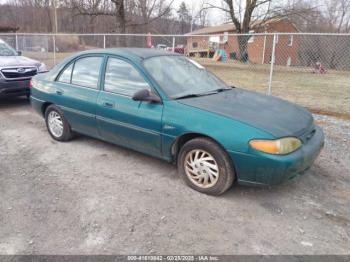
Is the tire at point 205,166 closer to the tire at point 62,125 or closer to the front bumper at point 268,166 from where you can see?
the front bumper at point 268,166

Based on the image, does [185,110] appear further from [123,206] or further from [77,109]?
[77,109]

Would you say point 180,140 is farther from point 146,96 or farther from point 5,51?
point 5,51

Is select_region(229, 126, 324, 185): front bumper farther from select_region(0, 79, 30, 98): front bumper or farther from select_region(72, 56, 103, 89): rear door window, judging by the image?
select_region(0, 79, 30, 98): front bumper

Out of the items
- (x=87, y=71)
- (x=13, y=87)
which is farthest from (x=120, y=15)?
(x=87, y=71)

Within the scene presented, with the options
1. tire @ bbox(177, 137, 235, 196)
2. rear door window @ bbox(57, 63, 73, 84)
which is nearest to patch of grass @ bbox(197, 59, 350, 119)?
tire @ bbox(177, 137, 235, 196)

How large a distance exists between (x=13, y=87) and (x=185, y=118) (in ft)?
17.9

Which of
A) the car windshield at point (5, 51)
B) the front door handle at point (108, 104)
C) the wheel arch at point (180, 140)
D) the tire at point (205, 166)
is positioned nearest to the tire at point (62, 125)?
the front door handle at point (108, 104)

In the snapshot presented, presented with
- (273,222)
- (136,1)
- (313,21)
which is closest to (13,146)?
(273,222)

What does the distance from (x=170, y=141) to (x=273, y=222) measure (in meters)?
1.41

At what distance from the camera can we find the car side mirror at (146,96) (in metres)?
3.58

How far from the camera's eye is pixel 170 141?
354 centimetres

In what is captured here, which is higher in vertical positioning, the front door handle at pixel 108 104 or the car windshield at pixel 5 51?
the car windshield at pixel 5 51

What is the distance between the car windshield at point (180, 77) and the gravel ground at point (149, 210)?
1.10m

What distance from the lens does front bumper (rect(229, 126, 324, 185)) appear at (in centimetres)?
296
